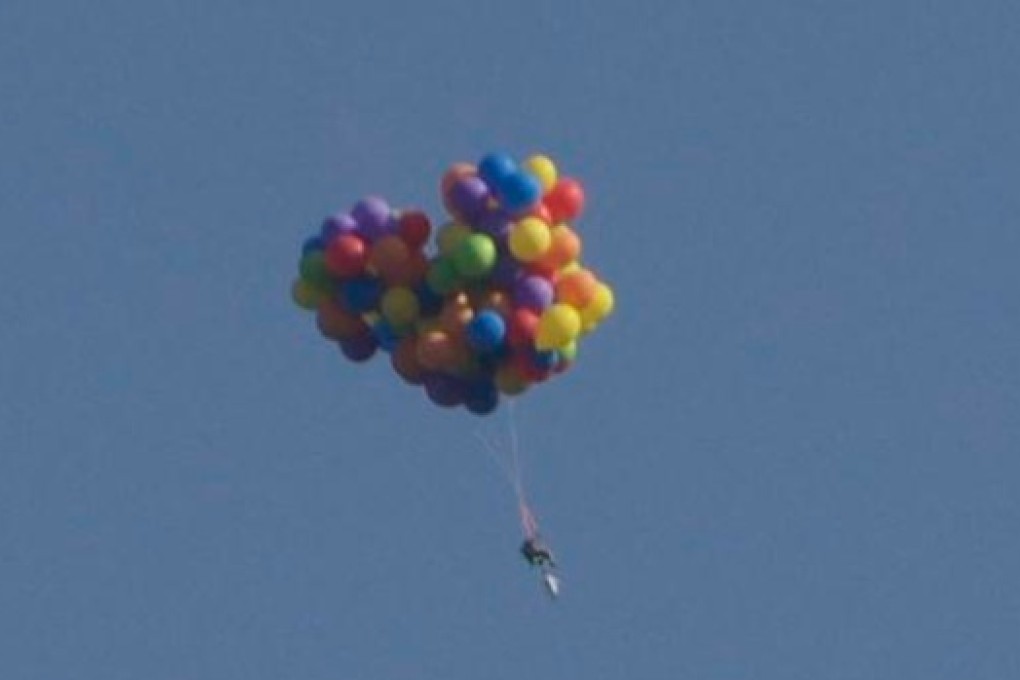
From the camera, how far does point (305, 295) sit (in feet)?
324

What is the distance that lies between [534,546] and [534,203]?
3.90m

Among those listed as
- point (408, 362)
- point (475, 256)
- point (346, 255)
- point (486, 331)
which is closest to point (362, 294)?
point (346, 255)

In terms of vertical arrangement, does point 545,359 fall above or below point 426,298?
below

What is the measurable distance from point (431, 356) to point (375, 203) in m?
1.61

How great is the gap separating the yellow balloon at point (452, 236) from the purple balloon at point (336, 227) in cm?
91

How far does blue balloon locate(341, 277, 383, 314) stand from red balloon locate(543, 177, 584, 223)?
1709 mm

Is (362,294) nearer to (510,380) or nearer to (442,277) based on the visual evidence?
(442,277)

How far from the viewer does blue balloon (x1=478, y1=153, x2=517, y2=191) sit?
9794 cm

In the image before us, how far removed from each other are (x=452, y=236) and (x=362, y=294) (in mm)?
1064

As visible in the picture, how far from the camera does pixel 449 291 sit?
322 ft

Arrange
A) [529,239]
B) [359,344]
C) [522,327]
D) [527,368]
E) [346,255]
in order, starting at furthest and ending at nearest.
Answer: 1. [359,344]
2. [346,255]
3. [527,368]
4. [522,327]
5. [529,239]

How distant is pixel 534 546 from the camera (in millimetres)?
100312

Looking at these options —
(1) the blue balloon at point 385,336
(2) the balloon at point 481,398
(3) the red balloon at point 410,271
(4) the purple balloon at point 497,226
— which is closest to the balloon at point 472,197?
(4) the purple balloon at point 497,226

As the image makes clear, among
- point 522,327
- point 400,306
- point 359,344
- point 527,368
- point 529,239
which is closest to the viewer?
point 529,239
